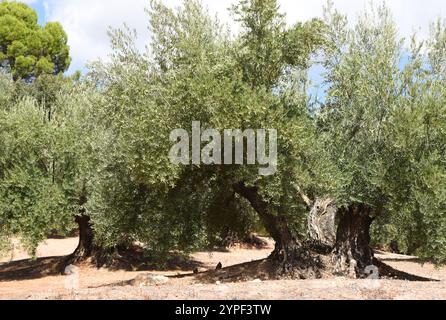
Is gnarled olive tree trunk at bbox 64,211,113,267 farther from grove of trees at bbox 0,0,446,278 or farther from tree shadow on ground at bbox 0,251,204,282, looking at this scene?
grove of trees at bbox 0,0,446,278

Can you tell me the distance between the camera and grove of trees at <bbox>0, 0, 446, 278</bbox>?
47.6 ft

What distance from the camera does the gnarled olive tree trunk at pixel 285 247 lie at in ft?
55.5

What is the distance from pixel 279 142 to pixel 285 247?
4940mm

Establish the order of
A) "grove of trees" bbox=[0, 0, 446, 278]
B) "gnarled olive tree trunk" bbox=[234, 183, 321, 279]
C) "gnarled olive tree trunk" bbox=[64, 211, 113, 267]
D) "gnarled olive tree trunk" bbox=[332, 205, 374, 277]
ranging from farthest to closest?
"gnarled olive tree trunk" bbox=[64, 211, 113, 267], "gnarled olive tree trunk" bbox=[332, 205, 374, 277], "gnarled olive tree trunk" bbox=[234, 183, 321, 279], "grove of trees" bbox=[0, 0, 446, 278]

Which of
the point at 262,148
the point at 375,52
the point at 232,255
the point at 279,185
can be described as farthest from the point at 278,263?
the point at 232,255

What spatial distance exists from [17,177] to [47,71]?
36.5 metres

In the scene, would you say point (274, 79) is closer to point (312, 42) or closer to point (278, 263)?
point (312, 42)

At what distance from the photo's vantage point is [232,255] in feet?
113

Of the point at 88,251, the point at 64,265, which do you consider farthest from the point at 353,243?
the point at 64,265

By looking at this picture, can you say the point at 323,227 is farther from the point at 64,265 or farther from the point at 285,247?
the point at 64,265

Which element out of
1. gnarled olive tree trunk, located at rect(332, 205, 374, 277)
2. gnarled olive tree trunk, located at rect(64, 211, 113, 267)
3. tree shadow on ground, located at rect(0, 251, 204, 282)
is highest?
gnarled olive tree trunk, located at rect(332, 205, 374, 277)

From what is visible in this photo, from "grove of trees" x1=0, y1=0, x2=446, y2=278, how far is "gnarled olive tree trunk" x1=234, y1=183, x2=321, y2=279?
0.17 ft

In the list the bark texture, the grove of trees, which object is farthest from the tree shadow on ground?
the bark texture

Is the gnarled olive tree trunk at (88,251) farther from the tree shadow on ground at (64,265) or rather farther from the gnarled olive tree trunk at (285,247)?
the gnarled olive tree trunk at (285,247)
